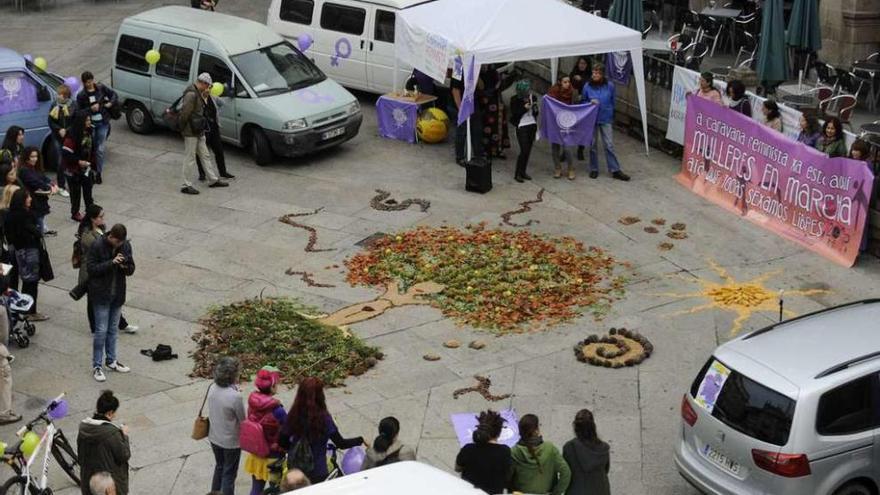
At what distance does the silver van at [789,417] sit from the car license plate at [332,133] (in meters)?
10.6

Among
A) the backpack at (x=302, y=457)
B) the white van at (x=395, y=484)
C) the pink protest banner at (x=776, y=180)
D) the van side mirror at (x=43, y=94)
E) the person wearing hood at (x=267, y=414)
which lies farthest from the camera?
the van side mirror at (x=43, y=94)

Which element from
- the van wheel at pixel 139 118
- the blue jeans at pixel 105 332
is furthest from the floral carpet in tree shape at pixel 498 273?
the van wheel at pixel 139 118

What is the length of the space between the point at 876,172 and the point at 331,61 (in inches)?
413

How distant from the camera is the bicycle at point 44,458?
10727 millimetres

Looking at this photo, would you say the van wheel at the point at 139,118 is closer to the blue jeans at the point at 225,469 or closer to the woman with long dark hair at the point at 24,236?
the woman with long dark hair at the point at 24,236

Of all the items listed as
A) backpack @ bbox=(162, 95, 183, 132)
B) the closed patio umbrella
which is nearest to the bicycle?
backpack @ bbox=(162, 95, 183, 132)

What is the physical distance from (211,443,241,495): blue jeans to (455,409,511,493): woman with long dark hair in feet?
7.25

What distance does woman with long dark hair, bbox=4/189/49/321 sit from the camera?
1465 cm

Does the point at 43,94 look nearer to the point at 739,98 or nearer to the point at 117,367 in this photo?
the point at 117,367

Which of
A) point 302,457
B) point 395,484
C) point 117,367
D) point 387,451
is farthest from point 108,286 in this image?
point 395,484

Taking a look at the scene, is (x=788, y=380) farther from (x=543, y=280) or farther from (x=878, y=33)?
(x=878, y=33)

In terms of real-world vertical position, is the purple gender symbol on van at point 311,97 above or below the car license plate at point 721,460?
above

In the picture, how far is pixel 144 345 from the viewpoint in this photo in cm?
1482

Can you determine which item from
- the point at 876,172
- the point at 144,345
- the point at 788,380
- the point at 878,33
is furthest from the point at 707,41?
the point at 788,380
